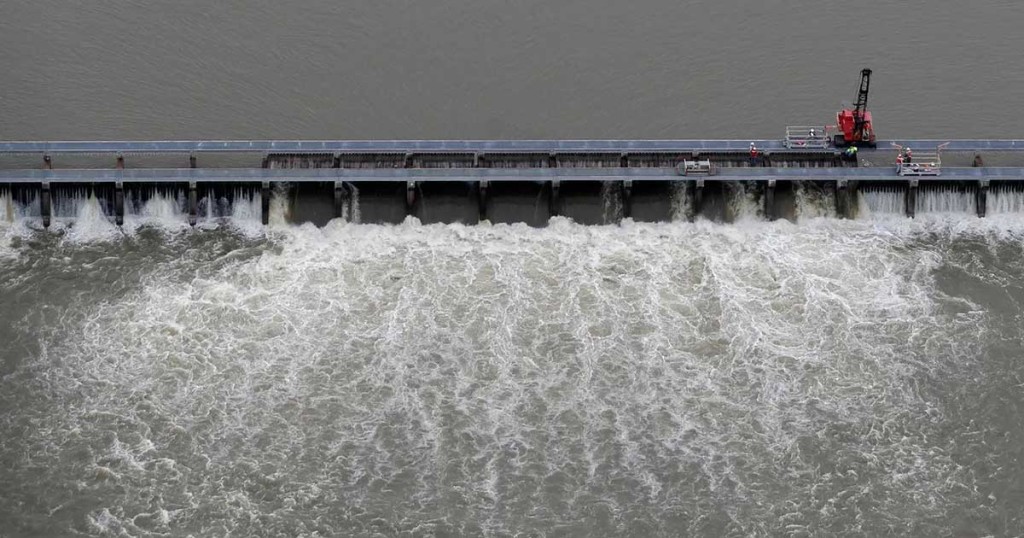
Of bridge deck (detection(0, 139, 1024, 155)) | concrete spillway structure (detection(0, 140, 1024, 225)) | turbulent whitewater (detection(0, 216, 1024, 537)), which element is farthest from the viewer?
bridge deck (detection(0, 139, 1024, 155))

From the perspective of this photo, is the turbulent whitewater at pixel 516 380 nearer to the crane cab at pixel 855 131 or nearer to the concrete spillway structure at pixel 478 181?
the concrete spillway structure at pixel 478 181

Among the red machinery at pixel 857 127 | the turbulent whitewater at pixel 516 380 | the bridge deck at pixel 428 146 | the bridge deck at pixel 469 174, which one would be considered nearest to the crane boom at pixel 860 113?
the red machinery at pixel 857 127

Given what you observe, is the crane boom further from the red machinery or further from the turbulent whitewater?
the turbulent whitewater

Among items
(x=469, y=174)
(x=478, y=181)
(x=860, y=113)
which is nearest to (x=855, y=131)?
(x=860, y=113)

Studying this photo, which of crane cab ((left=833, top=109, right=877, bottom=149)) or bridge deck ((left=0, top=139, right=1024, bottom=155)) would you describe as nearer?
bridge deck ((left=0, top=139, right=1024, bottom=155))

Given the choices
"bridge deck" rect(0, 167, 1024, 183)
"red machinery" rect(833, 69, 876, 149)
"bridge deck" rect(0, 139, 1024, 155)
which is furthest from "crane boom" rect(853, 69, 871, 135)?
"bridge deck" rect(0, 167, 1024, 183)

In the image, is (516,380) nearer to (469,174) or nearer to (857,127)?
(469,174)

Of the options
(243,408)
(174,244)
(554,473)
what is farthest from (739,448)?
(174,244)

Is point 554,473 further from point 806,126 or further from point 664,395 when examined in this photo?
point 806,126
